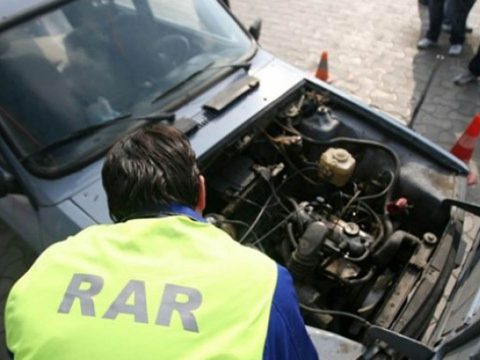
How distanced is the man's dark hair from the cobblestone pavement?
3.34 metres

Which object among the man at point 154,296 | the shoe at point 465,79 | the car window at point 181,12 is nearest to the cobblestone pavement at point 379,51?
the shoe at point 465,79

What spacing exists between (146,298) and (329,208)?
1.73m

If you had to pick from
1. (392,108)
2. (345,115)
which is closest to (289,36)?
(392,108)

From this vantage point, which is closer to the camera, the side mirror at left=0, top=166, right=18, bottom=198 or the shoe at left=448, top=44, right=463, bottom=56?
the side mirror at left=0, top=166, right=18, bottom=198

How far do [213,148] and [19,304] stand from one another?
4.77ft

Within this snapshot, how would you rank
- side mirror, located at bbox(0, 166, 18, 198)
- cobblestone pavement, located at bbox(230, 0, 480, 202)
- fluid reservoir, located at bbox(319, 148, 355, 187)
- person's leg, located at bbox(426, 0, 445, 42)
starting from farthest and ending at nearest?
person's leg, located at bbox(426, 0, 445, 42)
cobblestone pavement, located at bbox(230, 0, 480, 202)
fluid reservoir, located at bbox(319, 148, 355, 187)
side mirror, located at bbox(0, 166, 18, 198)

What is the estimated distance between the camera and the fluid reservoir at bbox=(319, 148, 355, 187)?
260 cm

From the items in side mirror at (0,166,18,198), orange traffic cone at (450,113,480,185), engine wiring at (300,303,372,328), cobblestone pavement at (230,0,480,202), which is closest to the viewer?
engine wiring at (300,303,372,328)

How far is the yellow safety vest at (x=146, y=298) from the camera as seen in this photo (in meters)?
1.01

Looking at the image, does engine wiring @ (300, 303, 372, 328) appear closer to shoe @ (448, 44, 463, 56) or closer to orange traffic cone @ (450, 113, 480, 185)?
orange traffic cone @ (450, 113, 480, 185)

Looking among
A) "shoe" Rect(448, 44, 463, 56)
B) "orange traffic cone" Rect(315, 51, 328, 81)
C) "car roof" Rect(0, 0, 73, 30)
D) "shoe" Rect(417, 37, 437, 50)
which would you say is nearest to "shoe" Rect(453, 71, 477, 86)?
"shoe" Rect(448, 44, 463, 56)

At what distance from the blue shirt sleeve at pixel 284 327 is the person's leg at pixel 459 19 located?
5.08 m

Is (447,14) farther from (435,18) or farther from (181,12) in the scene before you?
(181,12)

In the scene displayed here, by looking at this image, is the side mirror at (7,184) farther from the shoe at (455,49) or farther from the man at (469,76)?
the shoe at (455,49)
